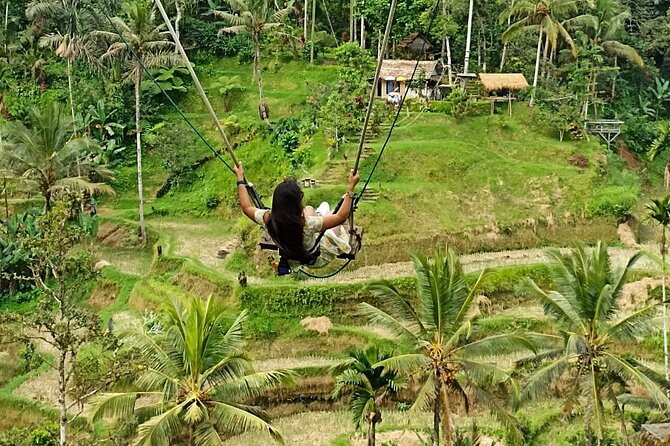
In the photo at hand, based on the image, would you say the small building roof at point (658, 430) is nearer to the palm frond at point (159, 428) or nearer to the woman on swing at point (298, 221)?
the palm frond at point (159, 428)

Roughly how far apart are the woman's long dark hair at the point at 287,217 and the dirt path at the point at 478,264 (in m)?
14.1

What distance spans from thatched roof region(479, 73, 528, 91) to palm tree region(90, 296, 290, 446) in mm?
20350

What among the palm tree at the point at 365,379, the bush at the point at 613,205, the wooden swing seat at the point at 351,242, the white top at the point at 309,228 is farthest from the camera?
the bush at the point at 613,205

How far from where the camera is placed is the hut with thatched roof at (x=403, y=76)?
30.6 metres

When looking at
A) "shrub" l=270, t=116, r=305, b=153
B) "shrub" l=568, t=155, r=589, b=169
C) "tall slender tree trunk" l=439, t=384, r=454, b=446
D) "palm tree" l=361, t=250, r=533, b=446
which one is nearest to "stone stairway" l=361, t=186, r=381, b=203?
"shrub" l=270, t=116, r=305, b=153

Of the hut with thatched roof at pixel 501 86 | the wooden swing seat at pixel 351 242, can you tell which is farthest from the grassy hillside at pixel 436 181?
the wooden swing seat at pixel 351 242

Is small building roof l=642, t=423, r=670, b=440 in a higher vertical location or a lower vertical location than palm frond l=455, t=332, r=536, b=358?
lower

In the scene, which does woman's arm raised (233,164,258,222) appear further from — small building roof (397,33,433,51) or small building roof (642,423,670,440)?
small building roof (397,33,433,51)

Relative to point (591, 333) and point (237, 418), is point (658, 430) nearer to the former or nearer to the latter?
point (591, 333)

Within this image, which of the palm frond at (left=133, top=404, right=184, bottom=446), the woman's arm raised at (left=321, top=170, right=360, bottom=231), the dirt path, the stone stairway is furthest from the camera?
the stone stairway

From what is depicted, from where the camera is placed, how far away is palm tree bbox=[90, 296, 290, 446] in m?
12.3

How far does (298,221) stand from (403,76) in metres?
25.5

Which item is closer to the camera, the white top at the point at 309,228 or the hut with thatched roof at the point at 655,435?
the white top at the point at 309,228

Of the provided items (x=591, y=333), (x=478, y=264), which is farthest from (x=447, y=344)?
(x=478, y=264)
